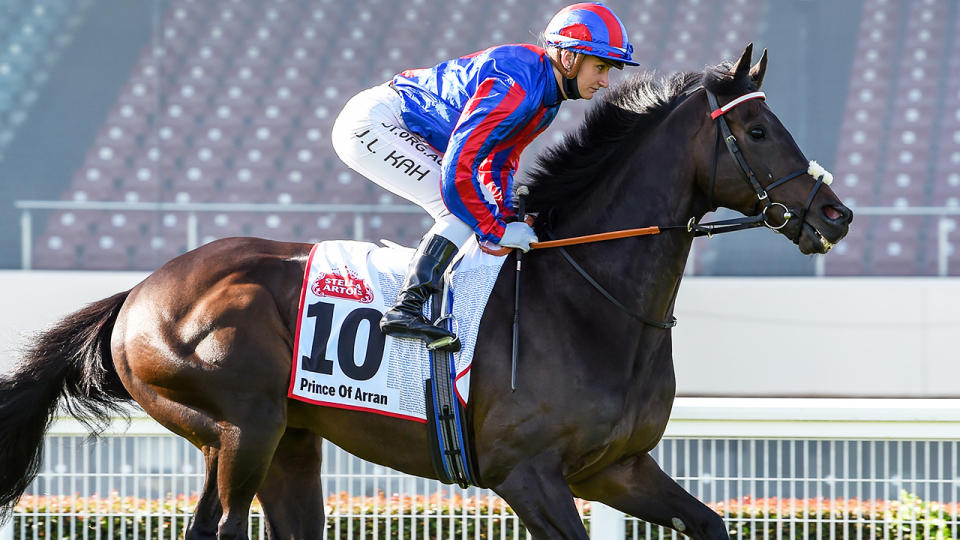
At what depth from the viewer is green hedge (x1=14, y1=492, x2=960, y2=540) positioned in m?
3.40

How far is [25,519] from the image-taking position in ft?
12.1

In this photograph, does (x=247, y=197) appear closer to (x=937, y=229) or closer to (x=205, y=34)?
(x=205, y=34)

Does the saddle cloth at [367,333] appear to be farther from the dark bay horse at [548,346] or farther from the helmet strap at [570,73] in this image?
the helmet strap at [570,73]

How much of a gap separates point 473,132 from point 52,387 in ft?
4.61

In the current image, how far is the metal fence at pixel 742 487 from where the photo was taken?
3340 mm

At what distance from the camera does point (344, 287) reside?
2.61 meters

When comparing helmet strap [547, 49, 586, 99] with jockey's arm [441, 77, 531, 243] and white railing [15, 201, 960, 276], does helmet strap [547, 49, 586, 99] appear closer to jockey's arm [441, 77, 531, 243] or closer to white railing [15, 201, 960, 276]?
jockey's arm [441, 77, 531, 243]

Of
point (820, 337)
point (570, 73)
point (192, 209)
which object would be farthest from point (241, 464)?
point (820, 337)

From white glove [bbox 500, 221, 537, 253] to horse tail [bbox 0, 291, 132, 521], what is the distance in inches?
46.1

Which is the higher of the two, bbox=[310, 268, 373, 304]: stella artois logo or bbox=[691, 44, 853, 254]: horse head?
bbox=[691, 44, 853, 254]: horse head

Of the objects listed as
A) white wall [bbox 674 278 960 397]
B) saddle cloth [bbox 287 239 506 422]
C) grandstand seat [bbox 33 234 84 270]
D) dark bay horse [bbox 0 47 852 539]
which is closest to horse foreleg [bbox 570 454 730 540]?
dark bay horse [bbox 0 47 852 539]

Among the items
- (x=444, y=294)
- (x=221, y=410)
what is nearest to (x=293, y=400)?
(x=221, y=410)

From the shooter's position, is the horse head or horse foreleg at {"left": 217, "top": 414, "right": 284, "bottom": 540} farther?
horse foreleg at {"left": 217, "top": 414, "right": 284, "bottom": 540}

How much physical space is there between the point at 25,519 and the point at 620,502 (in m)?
2.24
